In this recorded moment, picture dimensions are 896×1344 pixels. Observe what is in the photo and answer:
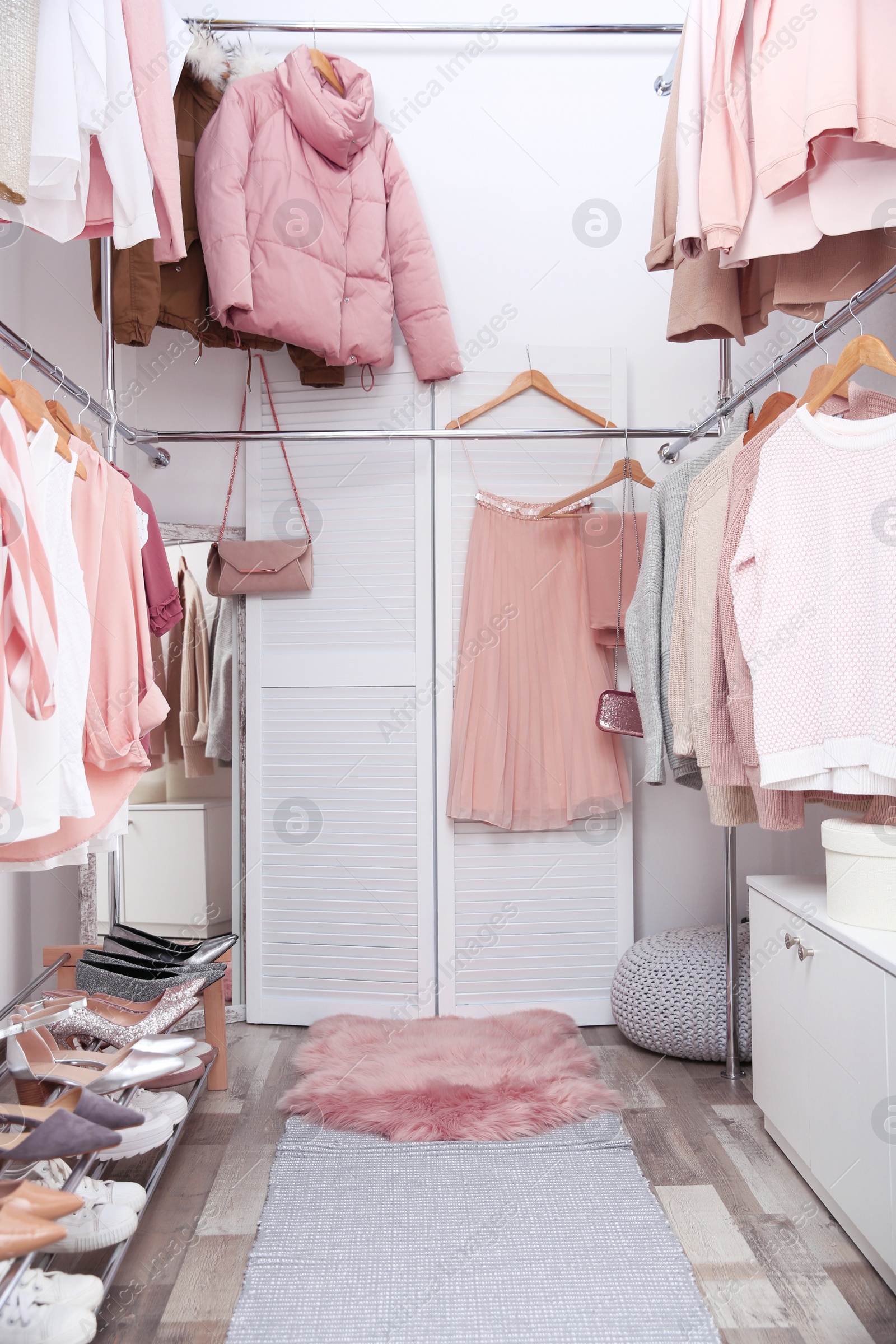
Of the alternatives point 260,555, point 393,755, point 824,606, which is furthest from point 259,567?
point 824,606

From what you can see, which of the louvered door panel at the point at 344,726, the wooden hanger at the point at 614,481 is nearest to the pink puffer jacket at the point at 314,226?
the louvered door panel at the point at 344,726

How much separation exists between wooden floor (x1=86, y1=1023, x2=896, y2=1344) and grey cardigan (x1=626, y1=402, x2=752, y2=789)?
2.53 ft

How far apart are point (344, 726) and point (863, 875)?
1.59 m

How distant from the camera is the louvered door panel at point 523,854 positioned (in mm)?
2770

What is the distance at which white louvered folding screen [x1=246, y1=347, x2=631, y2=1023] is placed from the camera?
2.77 metres

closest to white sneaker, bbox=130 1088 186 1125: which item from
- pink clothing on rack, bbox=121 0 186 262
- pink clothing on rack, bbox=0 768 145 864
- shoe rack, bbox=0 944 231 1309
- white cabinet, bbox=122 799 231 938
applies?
shoe rack, bbox=0 944 231 1309

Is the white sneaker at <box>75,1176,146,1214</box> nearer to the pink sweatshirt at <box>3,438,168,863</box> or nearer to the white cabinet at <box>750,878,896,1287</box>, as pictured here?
the pink sweatshirt at <box>3,438,168,863</box>

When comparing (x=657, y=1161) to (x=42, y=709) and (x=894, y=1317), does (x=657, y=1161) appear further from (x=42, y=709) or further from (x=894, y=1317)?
(x=42, y=709)

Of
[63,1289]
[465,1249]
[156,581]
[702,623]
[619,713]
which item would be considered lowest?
[465,1249]

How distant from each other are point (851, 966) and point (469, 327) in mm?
2217

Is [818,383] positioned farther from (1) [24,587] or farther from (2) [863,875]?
(1) [24,587]

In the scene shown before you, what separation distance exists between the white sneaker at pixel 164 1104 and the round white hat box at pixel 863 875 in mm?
1288

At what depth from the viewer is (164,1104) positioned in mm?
1812

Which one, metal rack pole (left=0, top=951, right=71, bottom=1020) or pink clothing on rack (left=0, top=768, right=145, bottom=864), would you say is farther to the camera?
metal rack pole (left=0, top=951, right=71, bottom=1020)
